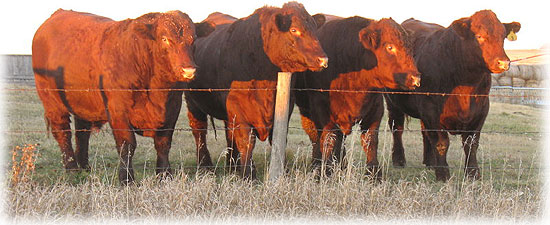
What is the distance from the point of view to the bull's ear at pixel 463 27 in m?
8.77

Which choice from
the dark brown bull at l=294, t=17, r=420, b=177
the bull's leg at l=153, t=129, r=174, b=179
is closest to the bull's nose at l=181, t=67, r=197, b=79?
the bull's leg at l=153, t=129, r=174, b=179

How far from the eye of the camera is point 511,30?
30.1 feet

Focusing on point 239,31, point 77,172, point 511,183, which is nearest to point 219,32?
point 239,31

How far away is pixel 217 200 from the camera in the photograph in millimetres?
6316

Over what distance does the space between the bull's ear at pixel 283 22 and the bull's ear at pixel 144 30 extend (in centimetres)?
144

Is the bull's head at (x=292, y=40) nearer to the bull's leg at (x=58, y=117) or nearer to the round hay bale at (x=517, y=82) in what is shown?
the bull's leg at (x=58, y=117)

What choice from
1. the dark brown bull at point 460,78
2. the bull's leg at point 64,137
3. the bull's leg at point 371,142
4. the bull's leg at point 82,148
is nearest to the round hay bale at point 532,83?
the dark brown bull at point 460,78

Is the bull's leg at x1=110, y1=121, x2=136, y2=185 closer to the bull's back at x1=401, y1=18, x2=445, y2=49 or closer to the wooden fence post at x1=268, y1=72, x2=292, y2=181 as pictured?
the wooden fence post at x1=268, y1=72, x2=292, y2=181

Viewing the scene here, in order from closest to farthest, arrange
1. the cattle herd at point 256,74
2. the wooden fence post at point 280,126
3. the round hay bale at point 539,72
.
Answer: the wooden fence post at point 280,126 < the cattle herd at point 256,74 < the round hay bale at point 539,72

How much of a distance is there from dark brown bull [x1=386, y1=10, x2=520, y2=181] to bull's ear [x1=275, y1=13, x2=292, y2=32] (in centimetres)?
234

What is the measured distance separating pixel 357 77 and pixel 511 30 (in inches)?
93.9

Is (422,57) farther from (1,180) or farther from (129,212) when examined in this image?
(1,180)

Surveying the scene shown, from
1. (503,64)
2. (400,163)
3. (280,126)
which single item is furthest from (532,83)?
(280,126)

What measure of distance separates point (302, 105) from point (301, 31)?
1957 millimetres
